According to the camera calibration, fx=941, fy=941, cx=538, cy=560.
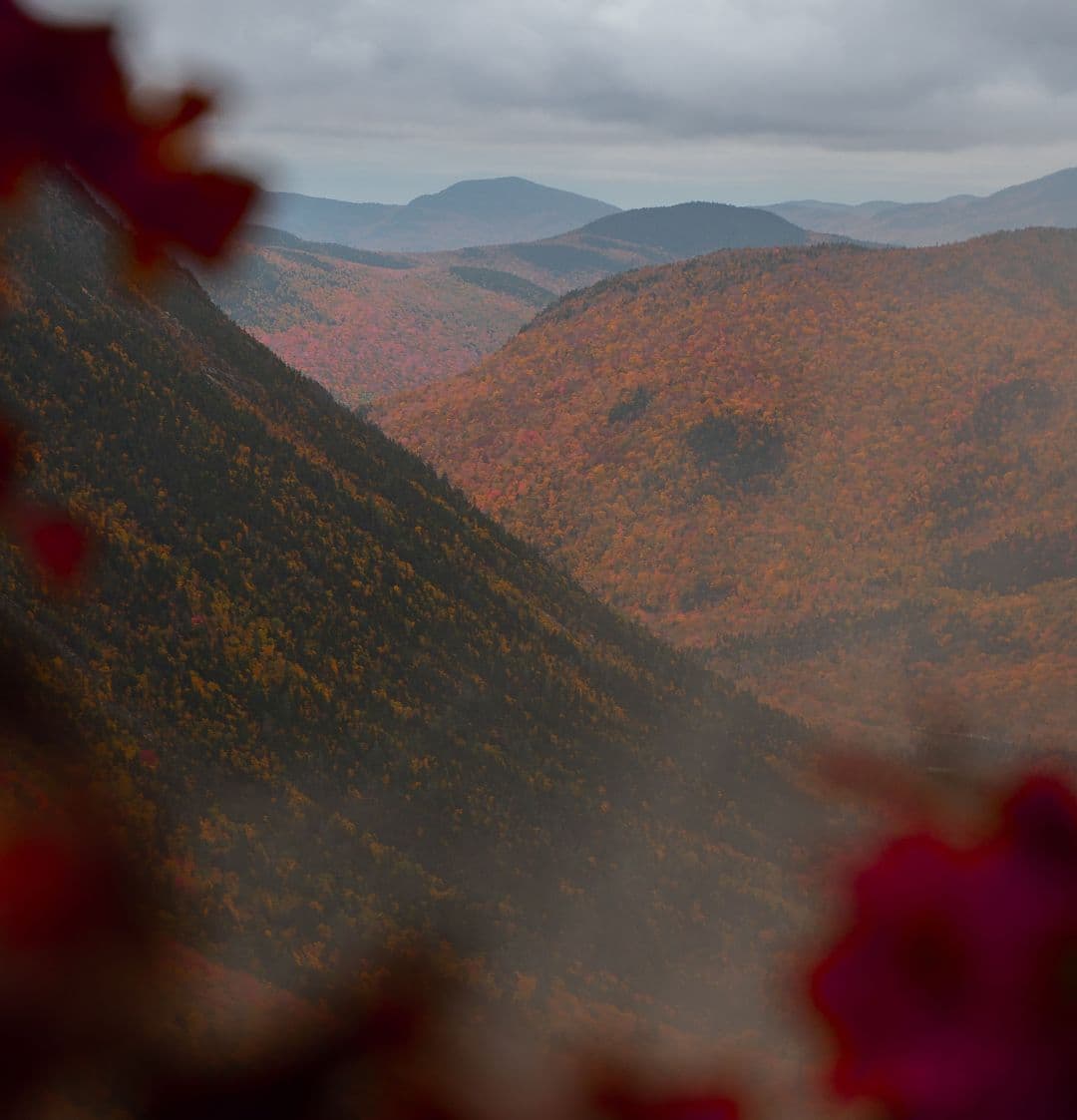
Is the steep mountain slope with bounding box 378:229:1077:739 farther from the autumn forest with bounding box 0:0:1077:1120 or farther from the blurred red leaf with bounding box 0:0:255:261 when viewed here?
the blurred red leaf with bounding box 0:0:255:261

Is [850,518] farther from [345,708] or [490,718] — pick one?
[345,708]

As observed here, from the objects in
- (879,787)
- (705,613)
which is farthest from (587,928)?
(705,613)

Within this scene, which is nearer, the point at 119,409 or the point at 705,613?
the point at 119,409

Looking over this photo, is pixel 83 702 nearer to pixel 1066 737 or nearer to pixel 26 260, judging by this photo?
pixel 26 260

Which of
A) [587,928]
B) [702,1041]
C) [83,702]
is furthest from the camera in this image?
[587,928]

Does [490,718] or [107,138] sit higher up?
[107,138]

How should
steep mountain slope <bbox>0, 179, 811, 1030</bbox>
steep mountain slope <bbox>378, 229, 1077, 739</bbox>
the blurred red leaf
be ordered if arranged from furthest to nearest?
1. steep mountain slope <bbox>378, 229, 1077, 739</bbox>
2. steep mountain slope <bbox>0, 179, 811, 1030</bbox>
3. the blurred red leaf

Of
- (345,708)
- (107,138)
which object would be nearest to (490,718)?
(345,708)

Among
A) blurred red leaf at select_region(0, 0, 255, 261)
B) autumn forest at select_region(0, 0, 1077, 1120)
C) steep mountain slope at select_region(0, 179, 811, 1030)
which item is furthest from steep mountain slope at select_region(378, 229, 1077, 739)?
blurred red leaf at select_region(0, 0, 255, 261)
